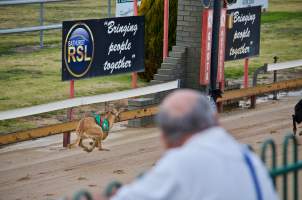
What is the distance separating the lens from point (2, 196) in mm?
11875

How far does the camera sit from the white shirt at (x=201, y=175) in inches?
171

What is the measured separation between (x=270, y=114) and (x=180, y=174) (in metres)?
13.1

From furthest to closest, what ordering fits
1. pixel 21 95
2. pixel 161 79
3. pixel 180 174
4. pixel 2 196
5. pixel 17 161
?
pixel 21 95, pixel 161 79, pixel 17 161, pixel 2 196, pixel 180 174

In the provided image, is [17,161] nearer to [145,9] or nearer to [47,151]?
[47,151]

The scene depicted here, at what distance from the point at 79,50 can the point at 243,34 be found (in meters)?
4.08

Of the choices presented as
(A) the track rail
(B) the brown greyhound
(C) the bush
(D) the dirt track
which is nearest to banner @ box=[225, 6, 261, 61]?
(A) the track rail

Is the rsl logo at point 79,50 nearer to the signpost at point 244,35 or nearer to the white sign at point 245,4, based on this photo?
the signpost at point 244,35

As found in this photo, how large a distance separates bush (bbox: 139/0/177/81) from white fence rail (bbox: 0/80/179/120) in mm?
2587

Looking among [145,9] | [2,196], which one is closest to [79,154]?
[2,196]

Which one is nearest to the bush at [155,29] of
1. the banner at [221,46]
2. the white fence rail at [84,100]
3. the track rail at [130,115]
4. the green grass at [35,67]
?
the green grass at [35,67]

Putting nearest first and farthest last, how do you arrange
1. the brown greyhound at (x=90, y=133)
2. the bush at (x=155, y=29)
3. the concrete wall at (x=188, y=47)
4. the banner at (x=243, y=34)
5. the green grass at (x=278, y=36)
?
1. the brown greyhound at (x=90, y=133)
2. the concrete wall at (x=188, y=47)
3. the banner at (x=243, y=34)
4. the bush at (x=155, y=29)
5. the green grass at (x=278, y=36)

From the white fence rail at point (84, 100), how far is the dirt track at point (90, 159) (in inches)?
21.2

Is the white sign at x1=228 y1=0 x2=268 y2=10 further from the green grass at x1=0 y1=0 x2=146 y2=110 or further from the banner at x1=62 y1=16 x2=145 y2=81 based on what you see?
the banner at x1=62 y1=16 x2=145 y2=81

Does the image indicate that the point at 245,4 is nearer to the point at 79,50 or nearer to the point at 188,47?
the point at 188,47
